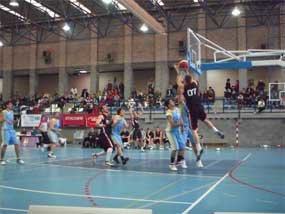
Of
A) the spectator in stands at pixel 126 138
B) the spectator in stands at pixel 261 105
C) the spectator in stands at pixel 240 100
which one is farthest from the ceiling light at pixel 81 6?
the spectator in stands at pixel 261 105

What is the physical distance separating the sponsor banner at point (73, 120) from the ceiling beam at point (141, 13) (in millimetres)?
9195

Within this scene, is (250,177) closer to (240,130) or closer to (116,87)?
(240,130)

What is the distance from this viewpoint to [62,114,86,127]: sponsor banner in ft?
105

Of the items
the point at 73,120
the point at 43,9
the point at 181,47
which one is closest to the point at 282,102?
the point at 181,47

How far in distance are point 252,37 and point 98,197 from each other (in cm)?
3033

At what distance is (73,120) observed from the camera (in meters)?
32.4

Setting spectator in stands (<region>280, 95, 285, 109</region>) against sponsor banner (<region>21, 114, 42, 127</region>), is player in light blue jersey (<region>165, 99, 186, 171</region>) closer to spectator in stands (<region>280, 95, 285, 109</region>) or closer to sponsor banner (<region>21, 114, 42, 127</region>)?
spectator in stands (<region>280, 95, 285, 109</region>)

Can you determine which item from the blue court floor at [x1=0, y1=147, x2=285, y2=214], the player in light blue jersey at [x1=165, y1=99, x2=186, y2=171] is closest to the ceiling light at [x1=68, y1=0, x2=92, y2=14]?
the player in light blue jersey at [x1=165, y1=99, x2=186, y2=171]

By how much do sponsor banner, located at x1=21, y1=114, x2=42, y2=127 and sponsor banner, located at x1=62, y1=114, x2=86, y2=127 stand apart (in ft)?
6.76

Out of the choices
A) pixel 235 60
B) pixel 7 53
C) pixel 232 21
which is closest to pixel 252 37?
pixel 232 21

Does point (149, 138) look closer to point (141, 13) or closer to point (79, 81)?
point (141, 13)

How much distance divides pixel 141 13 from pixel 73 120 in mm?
10522

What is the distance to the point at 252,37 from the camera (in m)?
33.8

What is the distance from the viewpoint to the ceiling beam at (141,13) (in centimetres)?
2585
